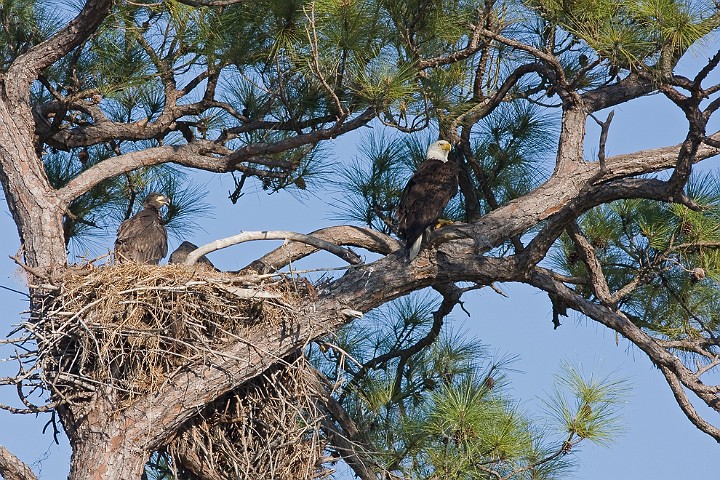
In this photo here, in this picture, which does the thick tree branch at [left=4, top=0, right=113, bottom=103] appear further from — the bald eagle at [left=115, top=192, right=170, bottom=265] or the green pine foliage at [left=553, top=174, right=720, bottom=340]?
the green pine foliage at [left=553, top=174, right=720, bottom=340]

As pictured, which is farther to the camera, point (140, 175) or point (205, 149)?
point (140, 175)

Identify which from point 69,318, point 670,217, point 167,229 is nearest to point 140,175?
point 167,229

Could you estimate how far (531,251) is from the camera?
4.92 m

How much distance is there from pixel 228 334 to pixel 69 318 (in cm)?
69

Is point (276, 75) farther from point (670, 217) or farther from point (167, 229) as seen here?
point (670, 217)

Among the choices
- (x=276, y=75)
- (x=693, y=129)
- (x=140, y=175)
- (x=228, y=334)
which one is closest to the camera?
(x=693, y=129)

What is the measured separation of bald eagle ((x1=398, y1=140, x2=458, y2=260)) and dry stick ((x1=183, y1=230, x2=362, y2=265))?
286 mm

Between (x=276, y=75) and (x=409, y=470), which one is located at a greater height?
(x=276, y=75)

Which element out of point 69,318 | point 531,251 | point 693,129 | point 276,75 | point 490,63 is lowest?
point 69,318

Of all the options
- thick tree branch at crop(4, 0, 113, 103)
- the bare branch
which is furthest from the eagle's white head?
thick tree branch at crop(4, 0, 113, 103)

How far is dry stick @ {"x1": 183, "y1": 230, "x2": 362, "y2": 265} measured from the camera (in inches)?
212

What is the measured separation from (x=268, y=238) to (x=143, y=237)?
3.66 ft

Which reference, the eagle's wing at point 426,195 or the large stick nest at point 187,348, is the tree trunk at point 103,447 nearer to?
the large stick nest at point 187,348

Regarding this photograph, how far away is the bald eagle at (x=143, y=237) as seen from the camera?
6.12 meters
